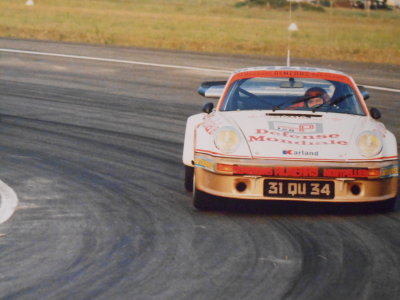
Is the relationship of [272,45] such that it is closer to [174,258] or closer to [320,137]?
[320,137]

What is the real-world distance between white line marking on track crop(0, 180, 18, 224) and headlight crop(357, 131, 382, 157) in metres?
2.98

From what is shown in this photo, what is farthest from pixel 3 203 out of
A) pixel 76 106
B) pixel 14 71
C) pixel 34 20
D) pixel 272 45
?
pixel 34 20

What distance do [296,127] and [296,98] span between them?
0.89 meters

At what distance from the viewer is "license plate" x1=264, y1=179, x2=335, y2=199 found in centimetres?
812

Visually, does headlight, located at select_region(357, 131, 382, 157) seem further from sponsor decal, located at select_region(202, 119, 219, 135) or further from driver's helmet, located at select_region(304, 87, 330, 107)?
sponsor decal, located at select_region(202, 119, 219, 135)

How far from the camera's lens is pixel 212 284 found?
20.3 ft

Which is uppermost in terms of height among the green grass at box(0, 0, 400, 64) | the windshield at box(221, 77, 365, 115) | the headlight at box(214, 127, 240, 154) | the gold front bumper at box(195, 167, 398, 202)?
the windshield at box(221, 77, 365, 115)

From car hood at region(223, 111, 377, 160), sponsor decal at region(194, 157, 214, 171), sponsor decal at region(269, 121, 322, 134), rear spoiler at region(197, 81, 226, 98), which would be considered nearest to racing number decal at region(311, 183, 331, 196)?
car hood at region(223, 111, 377, 160)

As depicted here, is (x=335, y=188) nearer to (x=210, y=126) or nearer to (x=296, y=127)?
(x=296, y=127)

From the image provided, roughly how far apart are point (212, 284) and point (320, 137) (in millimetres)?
2639

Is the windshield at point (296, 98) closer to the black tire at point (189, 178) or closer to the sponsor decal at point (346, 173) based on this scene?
the black tire at point (189, 178)

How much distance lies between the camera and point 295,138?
8406 millimetres

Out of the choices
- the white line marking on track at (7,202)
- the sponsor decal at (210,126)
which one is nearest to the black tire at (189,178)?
the sponsor decal at (210,126)

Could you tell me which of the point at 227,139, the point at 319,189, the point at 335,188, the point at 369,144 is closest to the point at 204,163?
the point at 227,139
